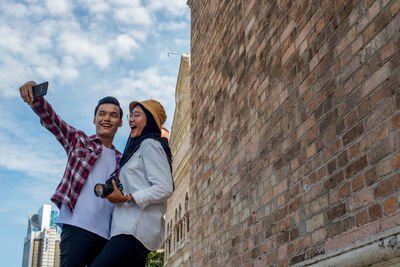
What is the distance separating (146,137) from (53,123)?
63 cm

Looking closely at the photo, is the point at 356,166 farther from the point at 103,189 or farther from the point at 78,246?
the point at 78,246

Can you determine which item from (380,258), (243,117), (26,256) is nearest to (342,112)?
(380,258)

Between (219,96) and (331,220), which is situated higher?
(219,96)

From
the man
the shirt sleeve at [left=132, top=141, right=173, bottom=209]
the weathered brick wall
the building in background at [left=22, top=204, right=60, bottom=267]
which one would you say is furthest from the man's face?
the building in background at [left=22, top=204, right=60, bottom=267]

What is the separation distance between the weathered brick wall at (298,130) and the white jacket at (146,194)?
1068 mm

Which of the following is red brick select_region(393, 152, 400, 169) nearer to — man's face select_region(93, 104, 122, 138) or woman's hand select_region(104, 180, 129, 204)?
woman's hand select_region(104, 180, 129, 204)

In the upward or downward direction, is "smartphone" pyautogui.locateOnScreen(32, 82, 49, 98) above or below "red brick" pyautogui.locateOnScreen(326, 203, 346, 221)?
above

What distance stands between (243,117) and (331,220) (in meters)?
2.15

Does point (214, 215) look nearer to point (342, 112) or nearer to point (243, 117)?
point (243, 117)

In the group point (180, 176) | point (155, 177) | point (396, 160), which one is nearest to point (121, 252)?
point (155, 177)

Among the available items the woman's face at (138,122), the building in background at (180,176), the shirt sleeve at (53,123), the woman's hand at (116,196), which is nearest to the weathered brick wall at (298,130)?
the woman's face at (138,122)

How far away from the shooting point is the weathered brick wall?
2.71 meters

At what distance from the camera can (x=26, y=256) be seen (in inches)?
7146

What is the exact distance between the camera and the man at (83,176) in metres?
2.97
